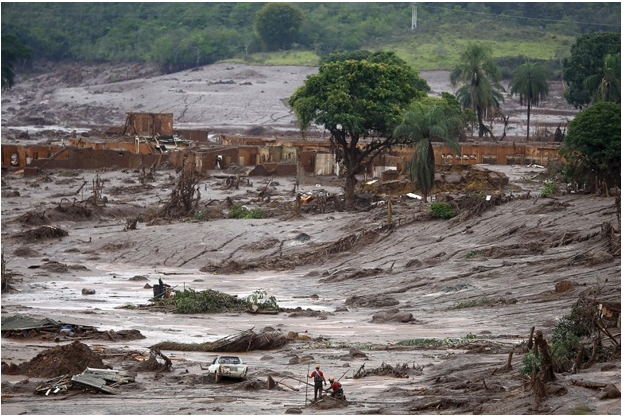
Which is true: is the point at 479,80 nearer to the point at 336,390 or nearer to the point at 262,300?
the point at 262,300

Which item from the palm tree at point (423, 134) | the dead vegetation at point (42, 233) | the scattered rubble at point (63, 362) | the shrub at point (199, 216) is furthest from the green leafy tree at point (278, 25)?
the scattered rubble at point (63, 362)

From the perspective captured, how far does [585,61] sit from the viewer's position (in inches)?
3297

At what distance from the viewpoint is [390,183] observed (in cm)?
5253

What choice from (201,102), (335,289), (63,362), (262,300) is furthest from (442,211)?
(201,102)

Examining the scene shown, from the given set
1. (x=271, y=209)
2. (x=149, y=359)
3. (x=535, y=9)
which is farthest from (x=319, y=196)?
(x=535, y=9)

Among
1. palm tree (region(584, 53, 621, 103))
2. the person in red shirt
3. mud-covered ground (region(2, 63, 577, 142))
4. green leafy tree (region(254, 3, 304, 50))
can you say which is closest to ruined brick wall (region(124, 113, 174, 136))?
mud-covered ground (region(2, 63, 577, 142))

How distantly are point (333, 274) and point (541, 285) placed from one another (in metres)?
8.00

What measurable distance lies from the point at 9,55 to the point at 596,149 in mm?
83786

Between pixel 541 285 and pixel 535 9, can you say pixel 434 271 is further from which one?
pixel 535 9

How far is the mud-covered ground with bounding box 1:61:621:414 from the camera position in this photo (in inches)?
789

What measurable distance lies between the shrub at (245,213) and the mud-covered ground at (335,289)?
0.56 metres

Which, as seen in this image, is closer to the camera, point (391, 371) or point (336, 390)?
point (336, 390)

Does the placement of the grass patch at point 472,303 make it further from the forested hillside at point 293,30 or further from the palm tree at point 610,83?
the forested hillside at point 293,30

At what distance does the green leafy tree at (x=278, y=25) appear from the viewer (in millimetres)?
135500
